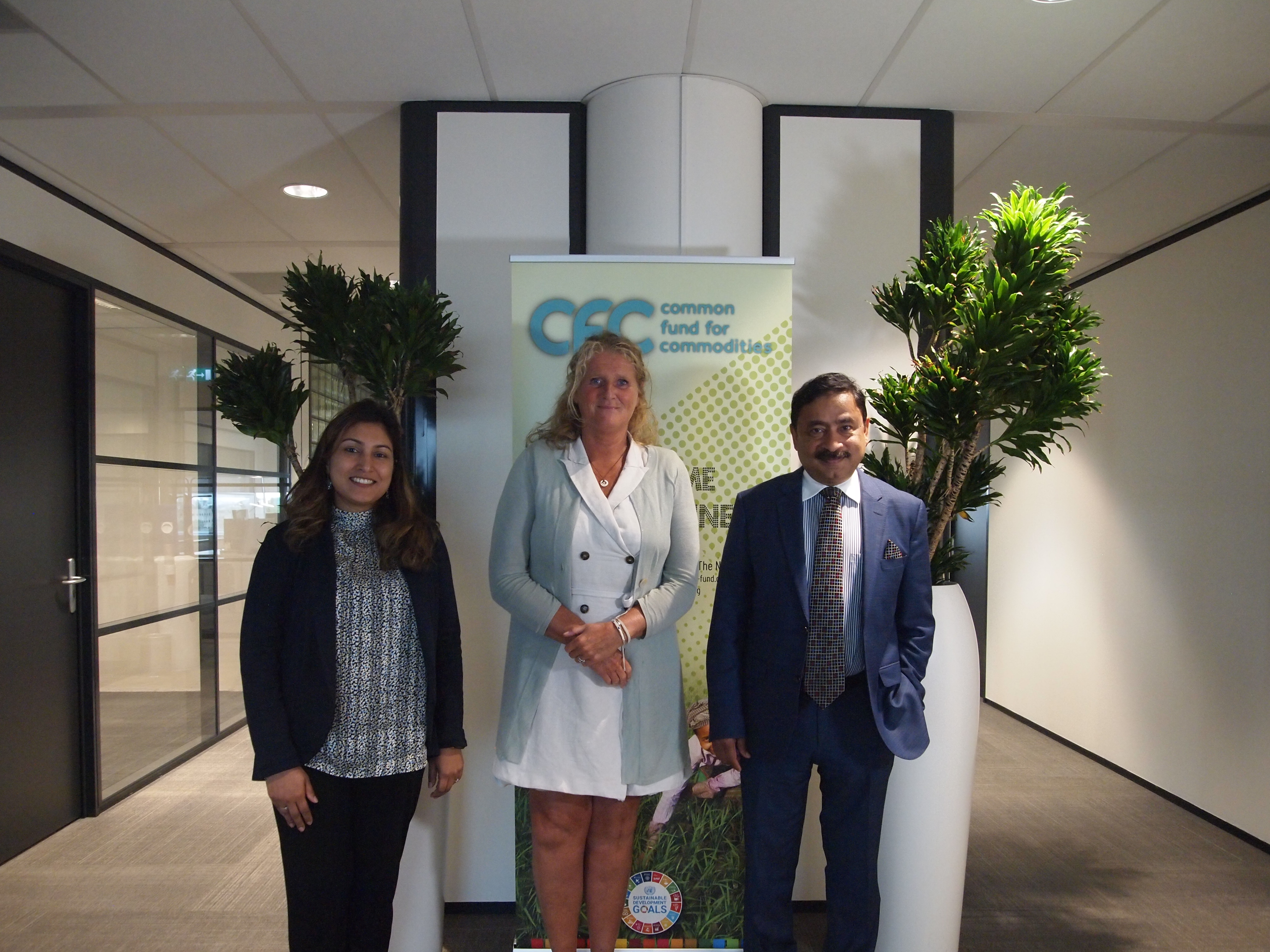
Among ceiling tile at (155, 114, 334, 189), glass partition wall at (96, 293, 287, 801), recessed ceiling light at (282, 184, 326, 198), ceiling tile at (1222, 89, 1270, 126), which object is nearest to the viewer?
ceiling tile at (1222, 89, 1270, 126)

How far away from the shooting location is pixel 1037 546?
17.6ft

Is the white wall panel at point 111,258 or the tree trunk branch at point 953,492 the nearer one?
the tree trunk branch at point 953,492

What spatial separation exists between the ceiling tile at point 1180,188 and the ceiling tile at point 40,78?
12.9ft

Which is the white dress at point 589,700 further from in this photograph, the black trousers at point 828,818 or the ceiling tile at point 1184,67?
the ceiling tile at point 1184,67

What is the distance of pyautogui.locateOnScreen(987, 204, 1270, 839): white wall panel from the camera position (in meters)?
3.62

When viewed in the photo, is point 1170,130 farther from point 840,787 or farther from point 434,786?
point 434,786

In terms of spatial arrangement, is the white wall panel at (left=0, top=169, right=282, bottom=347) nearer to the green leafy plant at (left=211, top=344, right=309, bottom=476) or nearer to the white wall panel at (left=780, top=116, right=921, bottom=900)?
the green leafy plant at (left=211, top=344, right=309, bottom=476)

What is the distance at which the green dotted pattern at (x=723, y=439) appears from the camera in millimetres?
2527

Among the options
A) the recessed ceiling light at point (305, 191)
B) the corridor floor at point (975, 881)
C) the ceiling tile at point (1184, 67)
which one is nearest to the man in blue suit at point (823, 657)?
the corridor floor at point (975, 881)

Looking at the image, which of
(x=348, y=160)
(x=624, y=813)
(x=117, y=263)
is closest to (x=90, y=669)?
(x=117, y=263)

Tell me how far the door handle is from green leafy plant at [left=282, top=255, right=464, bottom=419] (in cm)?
205

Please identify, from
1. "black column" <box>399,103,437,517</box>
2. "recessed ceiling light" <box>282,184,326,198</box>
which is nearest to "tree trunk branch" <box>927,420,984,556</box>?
"black column" <box>399,103,437,517</box>

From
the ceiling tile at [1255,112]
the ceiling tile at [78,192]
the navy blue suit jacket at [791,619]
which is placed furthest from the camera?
the ceiling tile at [78,192]

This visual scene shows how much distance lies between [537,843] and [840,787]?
2.68ft
